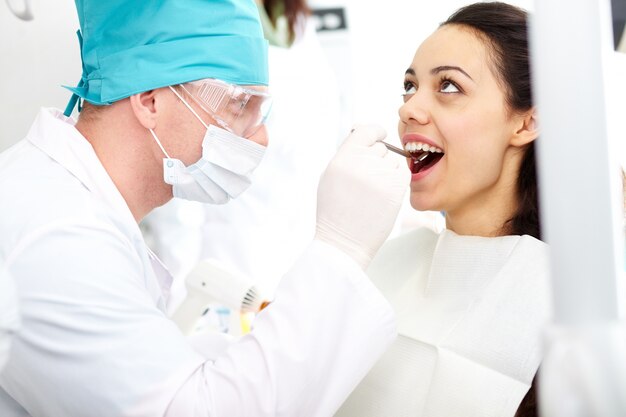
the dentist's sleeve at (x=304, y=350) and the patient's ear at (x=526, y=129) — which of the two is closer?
the dentist's sleeve at (x=304, y=350)

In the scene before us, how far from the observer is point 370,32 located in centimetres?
301

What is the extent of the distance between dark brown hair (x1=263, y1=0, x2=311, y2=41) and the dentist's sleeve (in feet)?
5.15

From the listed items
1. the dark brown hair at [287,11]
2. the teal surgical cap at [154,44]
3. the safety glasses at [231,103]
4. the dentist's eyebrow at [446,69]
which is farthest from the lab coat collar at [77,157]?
the dark brown hair at [287,11]

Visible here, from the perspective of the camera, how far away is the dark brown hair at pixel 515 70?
1461mm

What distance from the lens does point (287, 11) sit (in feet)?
8.54

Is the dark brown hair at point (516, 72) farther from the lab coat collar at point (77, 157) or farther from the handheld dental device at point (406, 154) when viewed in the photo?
the lab coat collar at point (77, 157)

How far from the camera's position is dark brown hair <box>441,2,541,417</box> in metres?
1.46

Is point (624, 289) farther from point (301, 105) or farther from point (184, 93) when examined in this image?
point (301, 105)

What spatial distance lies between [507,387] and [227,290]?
69 centimetres

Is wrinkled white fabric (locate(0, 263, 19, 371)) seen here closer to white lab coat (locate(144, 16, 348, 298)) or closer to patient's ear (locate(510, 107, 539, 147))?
patient's ear (locate(510, 107, 539, 147))

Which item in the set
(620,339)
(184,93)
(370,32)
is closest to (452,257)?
(184,93)

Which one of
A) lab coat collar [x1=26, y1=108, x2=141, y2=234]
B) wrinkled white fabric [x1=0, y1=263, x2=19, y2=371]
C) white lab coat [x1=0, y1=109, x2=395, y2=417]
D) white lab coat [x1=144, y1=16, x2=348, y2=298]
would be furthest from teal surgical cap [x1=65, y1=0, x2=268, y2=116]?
white lab coat [x1=144, y1=16, x2=348, y2=298]

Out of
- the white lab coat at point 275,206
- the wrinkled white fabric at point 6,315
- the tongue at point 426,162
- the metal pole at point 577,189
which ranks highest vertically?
the metal pole at point 577,189

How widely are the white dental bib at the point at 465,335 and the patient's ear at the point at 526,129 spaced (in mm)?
228
